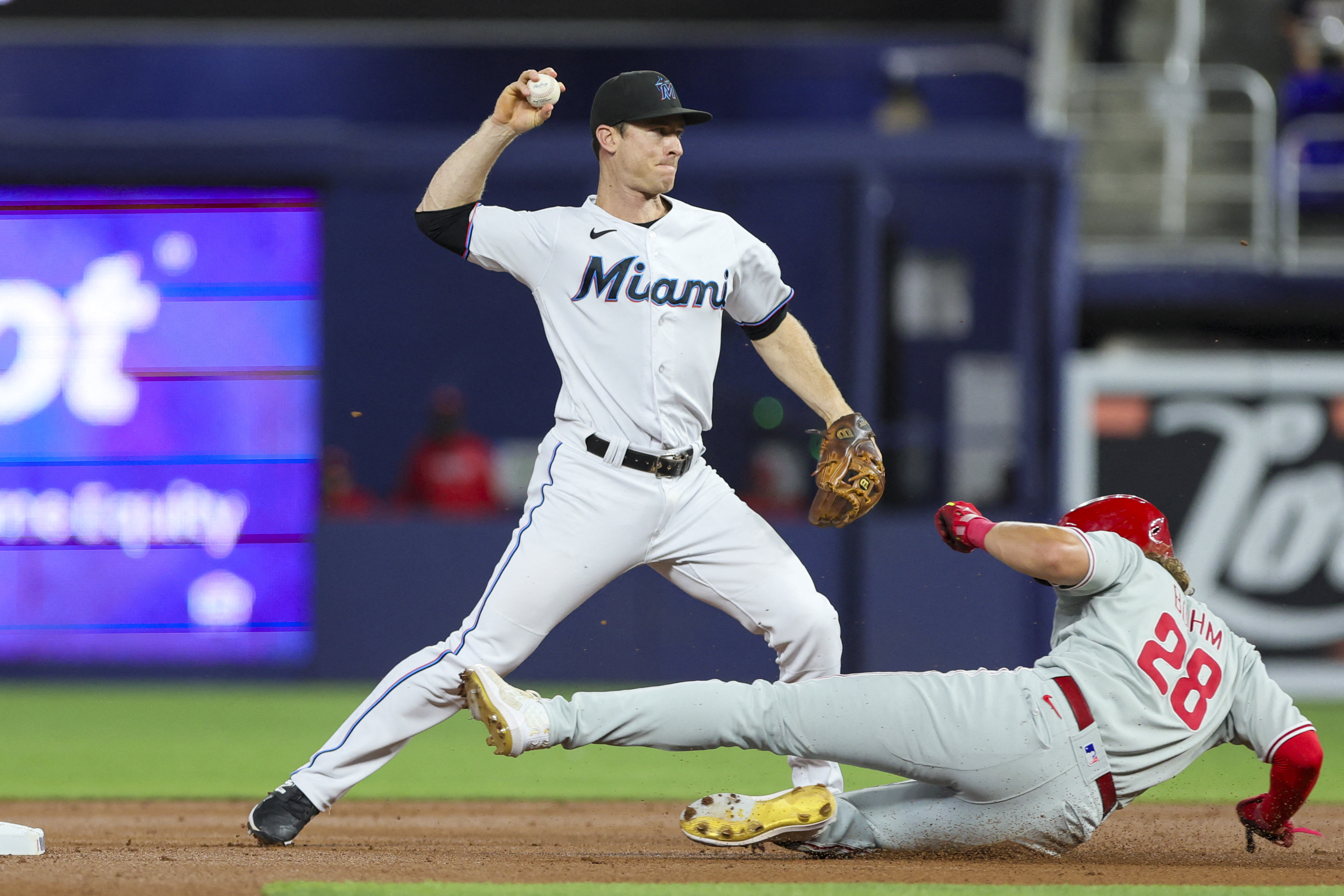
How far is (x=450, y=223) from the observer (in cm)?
386

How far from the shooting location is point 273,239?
8.77m

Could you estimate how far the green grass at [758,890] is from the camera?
301cm

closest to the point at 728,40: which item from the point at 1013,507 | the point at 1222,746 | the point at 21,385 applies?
the point at 1013,507

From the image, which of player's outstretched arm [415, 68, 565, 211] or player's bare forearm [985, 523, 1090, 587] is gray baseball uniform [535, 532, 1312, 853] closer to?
player's bare forearm [985, 523, 1090, 587]

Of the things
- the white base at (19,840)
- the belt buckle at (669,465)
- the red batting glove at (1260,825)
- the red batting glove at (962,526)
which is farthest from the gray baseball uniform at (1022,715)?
the white base at (19,840)

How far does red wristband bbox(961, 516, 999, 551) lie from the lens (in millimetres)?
3395

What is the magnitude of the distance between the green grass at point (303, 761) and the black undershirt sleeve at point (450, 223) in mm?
2299

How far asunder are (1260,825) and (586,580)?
1712 millimetres

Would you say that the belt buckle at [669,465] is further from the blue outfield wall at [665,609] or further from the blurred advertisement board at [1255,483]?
the blurred advertisement board at [1255,483]

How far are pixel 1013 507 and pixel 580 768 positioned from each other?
3723 millimetres

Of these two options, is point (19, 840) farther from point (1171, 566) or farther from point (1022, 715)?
point (1171, 566)

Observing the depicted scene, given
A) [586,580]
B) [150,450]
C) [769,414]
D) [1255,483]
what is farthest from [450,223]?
[769,414]

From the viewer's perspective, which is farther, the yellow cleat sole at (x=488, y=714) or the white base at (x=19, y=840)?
the white base at (x=19, y=840)

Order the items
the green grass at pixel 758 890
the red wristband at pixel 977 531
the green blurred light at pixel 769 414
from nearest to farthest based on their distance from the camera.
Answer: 1. the green grass at pixel 758 890
2. the red wristband at pixel 977 531
3. the green blurred light at pixel 769 414
